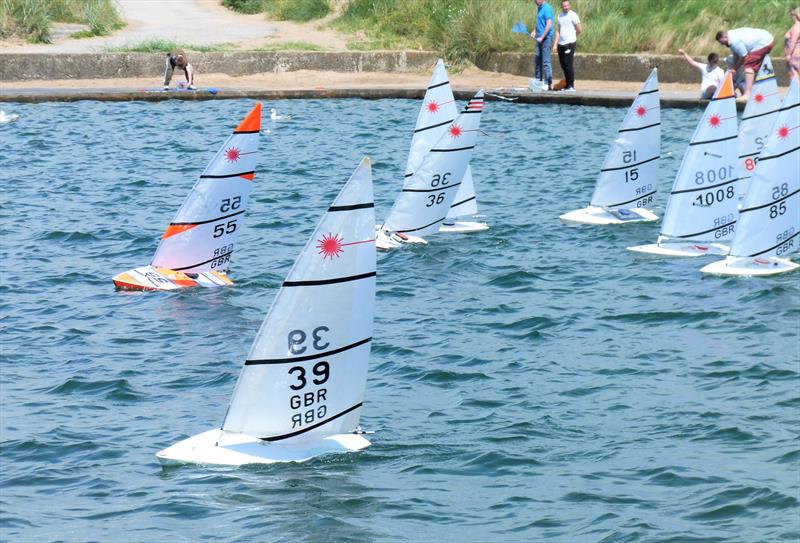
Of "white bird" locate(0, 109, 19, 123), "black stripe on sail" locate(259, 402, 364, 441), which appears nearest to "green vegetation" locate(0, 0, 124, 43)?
"white bird" locate(0, 109, 19, 123)

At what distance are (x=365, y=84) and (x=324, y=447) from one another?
85.9 ft

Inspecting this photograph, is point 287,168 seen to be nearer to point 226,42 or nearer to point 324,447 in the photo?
point 226,42

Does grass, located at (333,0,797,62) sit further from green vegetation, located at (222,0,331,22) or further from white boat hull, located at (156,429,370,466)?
white boat hull, located at (156,429,370,466)

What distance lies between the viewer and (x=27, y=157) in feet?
85.3

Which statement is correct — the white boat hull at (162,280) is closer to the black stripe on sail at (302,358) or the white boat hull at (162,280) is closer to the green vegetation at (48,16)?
the black stripe on sail at (302,358)

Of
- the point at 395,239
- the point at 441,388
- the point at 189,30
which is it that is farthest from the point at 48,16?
the point at 441,388

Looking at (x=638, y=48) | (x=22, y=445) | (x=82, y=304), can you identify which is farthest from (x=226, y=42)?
(x=22, y=445)

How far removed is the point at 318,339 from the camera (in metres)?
9.90

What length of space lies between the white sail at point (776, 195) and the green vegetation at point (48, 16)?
26.3 m

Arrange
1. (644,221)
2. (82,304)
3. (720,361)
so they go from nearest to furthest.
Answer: (720,361) → (82,304) → (644,221)

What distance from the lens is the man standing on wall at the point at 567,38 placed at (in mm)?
31562

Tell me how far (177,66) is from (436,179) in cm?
1640

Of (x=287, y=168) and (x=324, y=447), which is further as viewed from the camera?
(x=287, y=168)

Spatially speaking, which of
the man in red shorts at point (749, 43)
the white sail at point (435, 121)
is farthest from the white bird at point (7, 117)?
the man in red shorts at point (749, 43)
